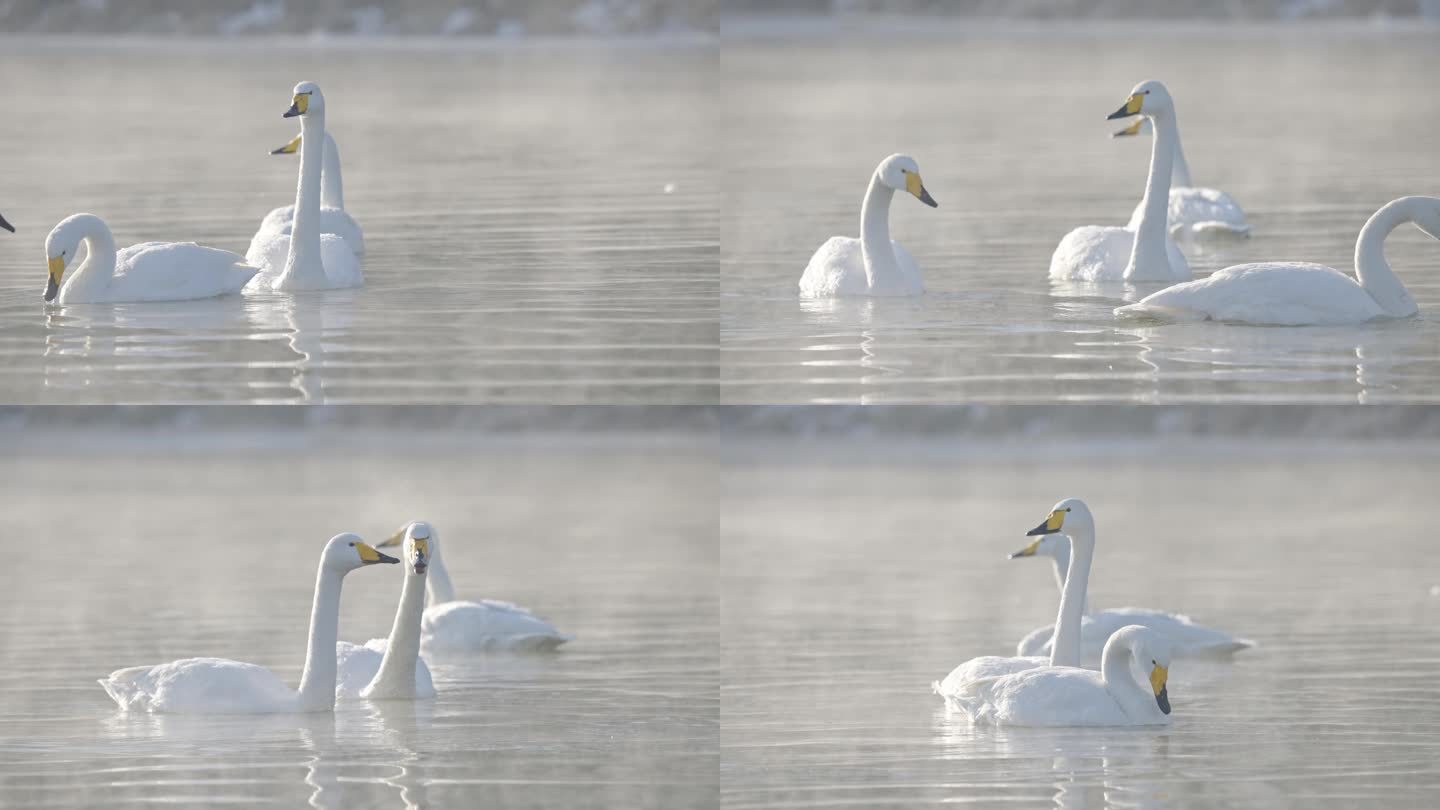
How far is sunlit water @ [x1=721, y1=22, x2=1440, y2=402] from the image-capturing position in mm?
7121

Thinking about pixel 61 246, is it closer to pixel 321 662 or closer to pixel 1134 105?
pixel 321 662

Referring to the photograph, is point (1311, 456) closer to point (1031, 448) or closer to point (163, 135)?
point (1031, 448)

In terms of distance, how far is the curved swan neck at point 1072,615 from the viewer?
301 inches

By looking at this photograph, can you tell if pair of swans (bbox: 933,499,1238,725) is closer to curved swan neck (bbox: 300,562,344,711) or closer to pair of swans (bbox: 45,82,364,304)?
curved swan neck (bbox: 300,562,344,711)

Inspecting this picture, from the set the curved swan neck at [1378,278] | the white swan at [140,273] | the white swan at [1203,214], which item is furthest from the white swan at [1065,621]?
the white swan at [140,273]

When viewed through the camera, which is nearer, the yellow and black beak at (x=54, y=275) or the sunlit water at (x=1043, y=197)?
the sunlit water at (x=1043, y=197)

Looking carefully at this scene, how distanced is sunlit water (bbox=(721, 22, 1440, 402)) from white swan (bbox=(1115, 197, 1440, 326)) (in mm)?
60

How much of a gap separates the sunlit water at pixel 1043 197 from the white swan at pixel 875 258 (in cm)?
10

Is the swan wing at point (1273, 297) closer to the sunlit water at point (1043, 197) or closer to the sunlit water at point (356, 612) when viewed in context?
the sunlit water at point (1043, 197)

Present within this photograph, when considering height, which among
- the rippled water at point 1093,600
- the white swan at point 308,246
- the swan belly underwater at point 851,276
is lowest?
the rippled water at point 1093,600

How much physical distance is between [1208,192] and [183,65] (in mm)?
12421

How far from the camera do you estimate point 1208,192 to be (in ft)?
33.6

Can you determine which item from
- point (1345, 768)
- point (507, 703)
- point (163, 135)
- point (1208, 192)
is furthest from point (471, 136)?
point (1345, 768)

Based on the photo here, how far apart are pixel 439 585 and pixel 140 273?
6.70 ft
